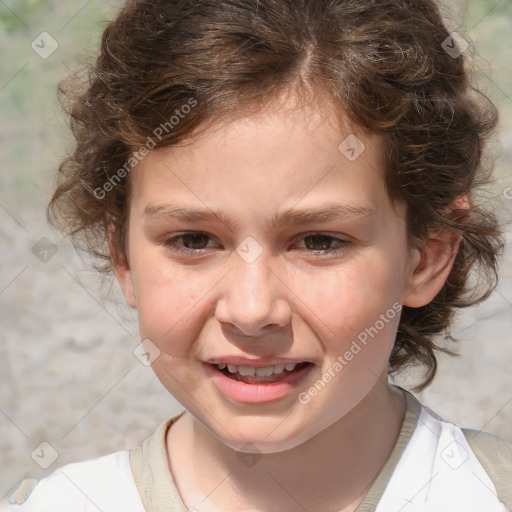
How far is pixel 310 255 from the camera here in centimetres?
163

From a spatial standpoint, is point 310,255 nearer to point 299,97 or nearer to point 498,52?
point 299,97

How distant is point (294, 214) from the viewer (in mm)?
1570

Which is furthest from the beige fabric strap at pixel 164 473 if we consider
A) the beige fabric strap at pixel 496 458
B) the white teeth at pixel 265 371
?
the white teeth at pixel 265 371

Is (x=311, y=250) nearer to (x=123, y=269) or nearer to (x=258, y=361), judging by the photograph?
(x=258, y=361)

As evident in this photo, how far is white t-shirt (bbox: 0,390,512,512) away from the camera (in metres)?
1.82

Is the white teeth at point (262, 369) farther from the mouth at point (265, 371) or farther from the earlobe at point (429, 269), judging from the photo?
the earlobe at point (429, 269)

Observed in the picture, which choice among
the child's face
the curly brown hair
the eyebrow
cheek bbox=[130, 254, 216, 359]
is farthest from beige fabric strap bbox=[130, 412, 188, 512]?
the eyebrow

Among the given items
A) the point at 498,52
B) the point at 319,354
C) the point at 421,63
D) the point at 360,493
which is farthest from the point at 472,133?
the point at 498,52

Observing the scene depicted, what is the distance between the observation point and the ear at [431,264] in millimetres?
1857

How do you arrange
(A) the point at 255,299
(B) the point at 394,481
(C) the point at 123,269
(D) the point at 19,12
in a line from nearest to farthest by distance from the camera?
(A) the point at 255,299 < (B) the point at 394,481 < (C) the point at 123,269 < (D) the point at 19,12

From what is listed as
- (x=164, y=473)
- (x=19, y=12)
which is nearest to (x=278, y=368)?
(x=164, y=473)

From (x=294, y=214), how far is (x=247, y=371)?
0.31m

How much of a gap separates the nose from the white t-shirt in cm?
46

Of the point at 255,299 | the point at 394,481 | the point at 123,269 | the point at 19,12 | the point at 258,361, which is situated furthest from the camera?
the point at 19,12
